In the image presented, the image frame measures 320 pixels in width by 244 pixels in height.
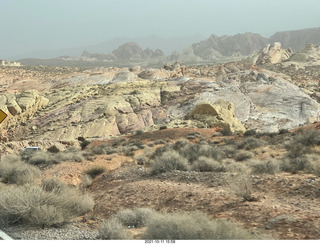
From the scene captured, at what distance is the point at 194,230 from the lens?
193 inches

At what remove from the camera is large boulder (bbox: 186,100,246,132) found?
3822 centimetres

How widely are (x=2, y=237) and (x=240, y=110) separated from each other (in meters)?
43.8

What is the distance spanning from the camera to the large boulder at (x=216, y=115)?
125 ft

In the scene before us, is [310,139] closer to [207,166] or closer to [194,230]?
[207,166]

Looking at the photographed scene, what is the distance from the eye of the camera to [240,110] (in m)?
46.3

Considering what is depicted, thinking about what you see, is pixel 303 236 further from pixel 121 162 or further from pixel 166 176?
pixel 121 162

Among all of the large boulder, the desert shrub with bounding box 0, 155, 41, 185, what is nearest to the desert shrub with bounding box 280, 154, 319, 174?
the desert shrub with bounding box 0, 155, 41, 185

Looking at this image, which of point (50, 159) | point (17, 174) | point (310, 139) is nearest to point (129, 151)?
point (50, 159)

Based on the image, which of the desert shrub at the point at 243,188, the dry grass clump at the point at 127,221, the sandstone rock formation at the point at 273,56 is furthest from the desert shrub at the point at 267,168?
the sandstone rock formation at the point at 273,56

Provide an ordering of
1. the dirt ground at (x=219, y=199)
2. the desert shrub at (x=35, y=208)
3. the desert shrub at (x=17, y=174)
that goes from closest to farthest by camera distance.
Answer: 1. the dirt ground at (x=219, y=199)
2. the desert shrub at (x=35, y=208)
3. the desert shrub at (x=17, y=174)

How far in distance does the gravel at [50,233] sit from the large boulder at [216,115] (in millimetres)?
32500

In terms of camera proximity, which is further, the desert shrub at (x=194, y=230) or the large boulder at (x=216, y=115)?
the large boulder at (x=216, y=115)

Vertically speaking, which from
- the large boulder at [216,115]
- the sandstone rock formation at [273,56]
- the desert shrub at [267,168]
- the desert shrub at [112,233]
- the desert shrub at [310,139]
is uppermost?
the sandstone rock formation at [273,56]

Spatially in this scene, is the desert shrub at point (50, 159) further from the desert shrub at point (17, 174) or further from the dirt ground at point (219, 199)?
the dirt ground at point (219, 199)
